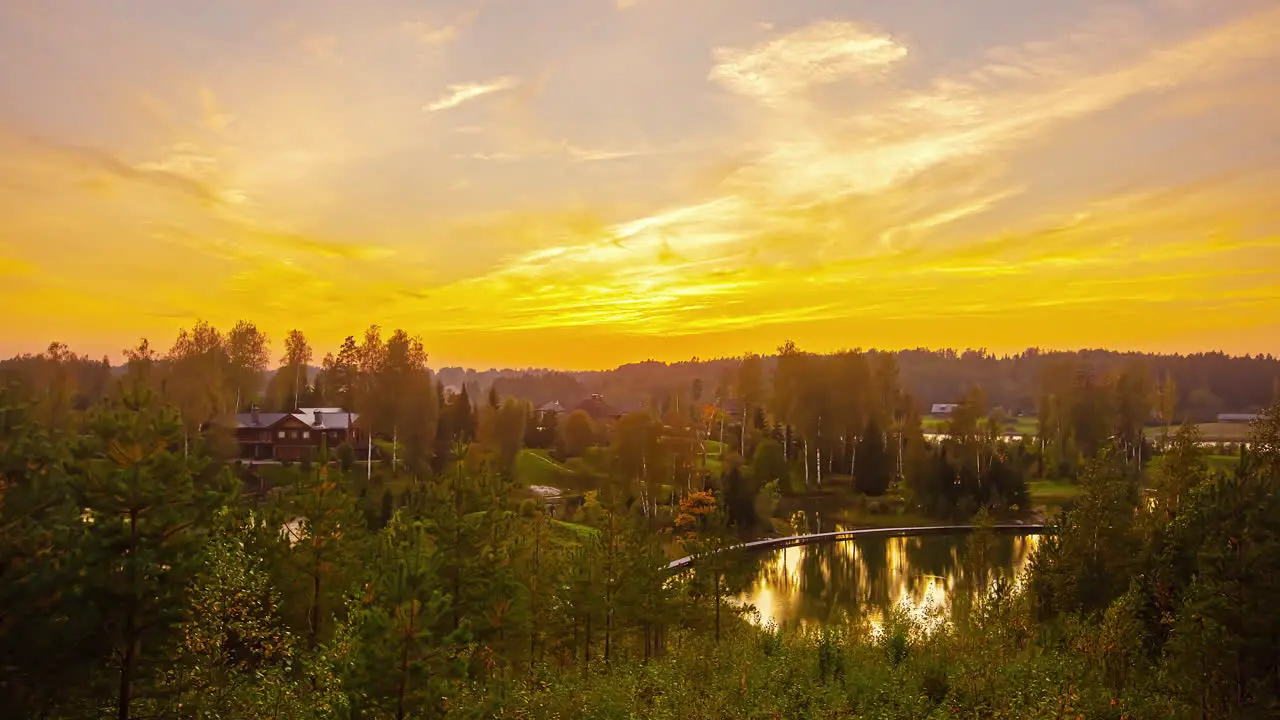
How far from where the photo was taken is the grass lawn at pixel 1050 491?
6406cm

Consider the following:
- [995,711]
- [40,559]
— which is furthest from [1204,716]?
[40,559]

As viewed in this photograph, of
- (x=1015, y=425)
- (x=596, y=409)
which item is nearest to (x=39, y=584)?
(x=596, y=409)

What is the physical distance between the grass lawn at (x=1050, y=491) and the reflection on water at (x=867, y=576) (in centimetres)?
1098

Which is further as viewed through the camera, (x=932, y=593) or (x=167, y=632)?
(x=932, y=593)

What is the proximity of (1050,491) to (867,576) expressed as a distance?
3516cm

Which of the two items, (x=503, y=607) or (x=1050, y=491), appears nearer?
(x=503, y=607)

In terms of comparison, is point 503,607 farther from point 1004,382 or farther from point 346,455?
point 1004,382

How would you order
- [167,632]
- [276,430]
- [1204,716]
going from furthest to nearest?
[276,430], [1204,716], [167,632]

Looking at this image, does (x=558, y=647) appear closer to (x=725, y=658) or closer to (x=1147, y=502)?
(x=725, y=658)

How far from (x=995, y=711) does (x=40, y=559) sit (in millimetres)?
19048

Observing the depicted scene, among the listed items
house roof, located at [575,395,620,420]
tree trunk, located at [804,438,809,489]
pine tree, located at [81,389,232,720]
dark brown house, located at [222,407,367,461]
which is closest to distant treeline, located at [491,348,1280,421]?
house roof, located at [575,395,620,420]

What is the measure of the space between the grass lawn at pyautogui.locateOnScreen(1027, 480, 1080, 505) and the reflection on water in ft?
36.0

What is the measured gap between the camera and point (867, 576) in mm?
42750

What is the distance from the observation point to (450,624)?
19.6 meters
